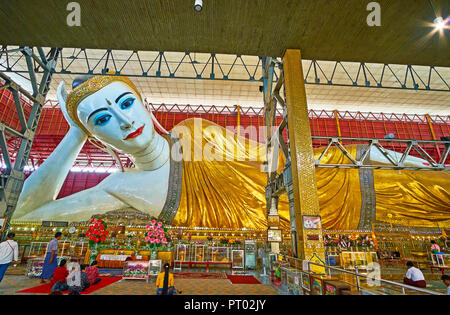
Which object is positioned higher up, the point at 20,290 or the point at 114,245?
the point at 114,245

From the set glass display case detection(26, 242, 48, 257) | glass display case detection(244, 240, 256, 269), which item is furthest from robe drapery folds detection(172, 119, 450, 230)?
glass display case detection(26, 242, 48, 257)

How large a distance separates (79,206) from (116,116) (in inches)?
125

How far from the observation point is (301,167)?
439 cm

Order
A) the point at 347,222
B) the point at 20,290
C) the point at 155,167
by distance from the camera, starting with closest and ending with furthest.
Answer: the point at 20,290 → the point at 347,222 → the point at 155,167

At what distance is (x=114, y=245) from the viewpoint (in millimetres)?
7633

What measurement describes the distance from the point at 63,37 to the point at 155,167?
4.28m

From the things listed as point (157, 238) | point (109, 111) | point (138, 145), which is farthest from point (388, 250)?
point (109, 111)

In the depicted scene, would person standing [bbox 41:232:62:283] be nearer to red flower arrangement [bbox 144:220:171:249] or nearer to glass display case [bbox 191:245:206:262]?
red flower arrangement [bbox 144:220:171:249]

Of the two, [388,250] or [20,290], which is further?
[388,250]

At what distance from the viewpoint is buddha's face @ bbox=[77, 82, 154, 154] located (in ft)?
20.6

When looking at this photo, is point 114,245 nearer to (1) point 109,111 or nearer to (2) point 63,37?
(1) point 109,111

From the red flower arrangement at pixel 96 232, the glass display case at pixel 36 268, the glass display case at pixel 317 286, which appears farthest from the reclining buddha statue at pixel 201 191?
the glass display case at pixel 317 286
